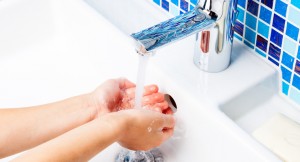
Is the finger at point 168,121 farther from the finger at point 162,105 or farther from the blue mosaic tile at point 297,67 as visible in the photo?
the blue mosaic tile at point 297,67

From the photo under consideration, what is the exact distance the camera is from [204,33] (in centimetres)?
82

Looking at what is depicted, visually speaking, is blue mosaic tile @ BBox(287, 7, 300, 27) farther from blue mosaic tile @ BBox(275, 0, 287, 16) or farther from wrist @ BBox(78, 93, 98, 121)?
wrist @ BBox(78, 93, 98, 121)

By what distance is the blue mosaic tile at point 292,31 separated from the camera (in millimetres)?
772

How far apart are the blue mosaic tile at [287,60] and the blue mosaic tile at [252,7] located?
77 millimetres

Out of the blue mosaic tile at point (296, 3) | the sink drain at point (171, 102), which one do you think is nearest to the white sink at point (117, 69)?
the sink drain at point (171, 102)

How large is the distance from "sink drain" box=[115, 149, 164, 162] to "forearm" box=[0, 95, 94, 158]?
0.26 feet

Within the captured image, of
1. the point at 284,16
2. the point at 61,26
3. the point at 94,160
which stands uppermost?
the point at 284,16

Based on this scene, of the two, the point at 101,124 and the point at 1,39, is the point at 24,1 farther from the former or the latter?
the point at 101,124

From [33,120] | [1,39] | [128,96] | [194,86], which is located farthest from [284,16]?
[1,39]

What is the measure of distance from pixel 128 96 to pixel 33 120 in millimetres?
153

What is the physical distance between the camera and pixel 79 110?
33.6 inches

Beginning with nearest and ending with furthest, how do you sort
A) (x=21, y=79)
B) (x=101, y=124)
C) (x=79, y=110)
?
(x=101, y=124)
(x=79, y=110)
(x=21, y=79)

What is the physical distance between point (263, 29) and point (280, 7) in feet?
0.19

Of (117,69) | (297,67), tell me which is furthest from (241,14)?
(117,69)
